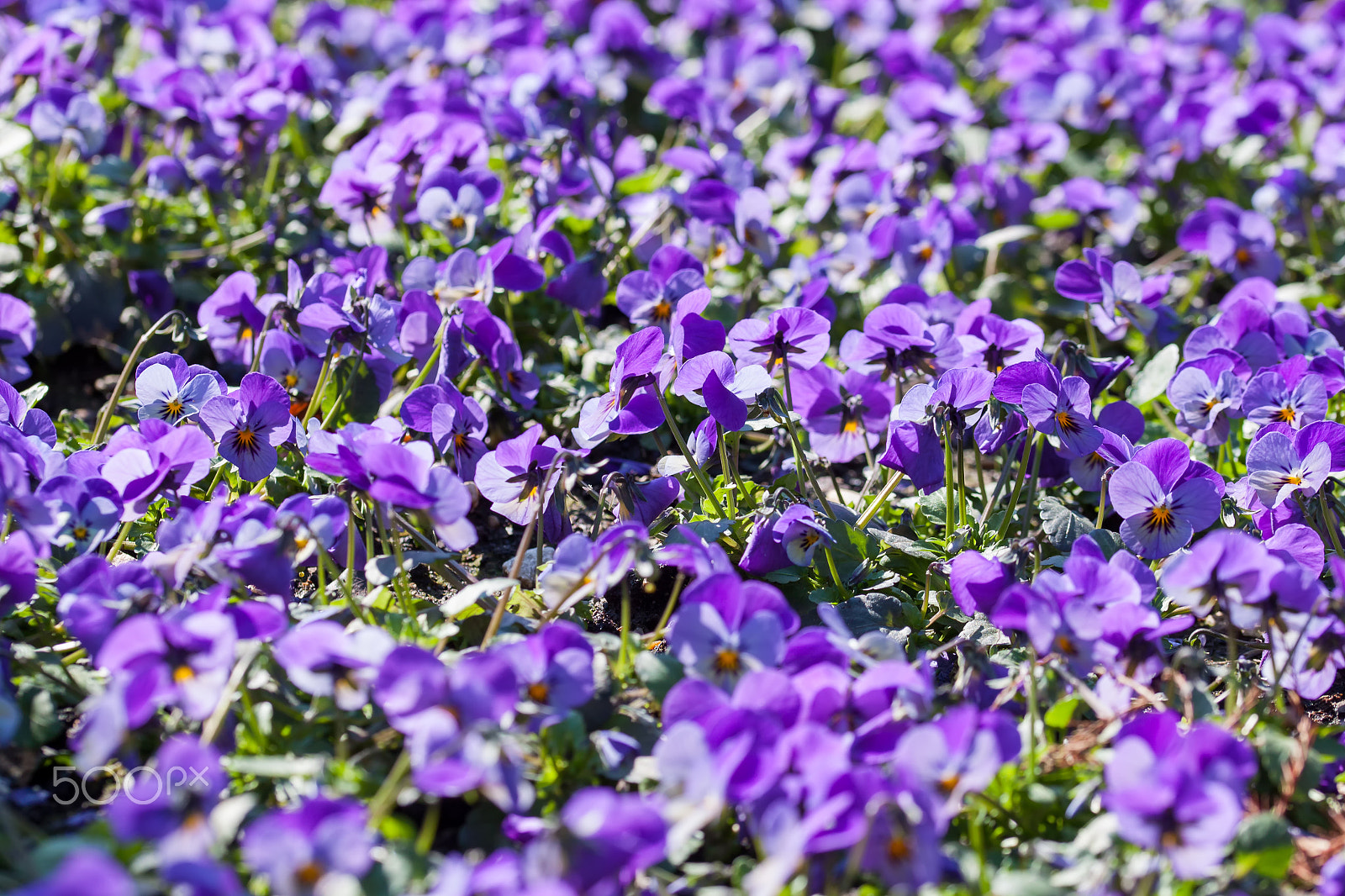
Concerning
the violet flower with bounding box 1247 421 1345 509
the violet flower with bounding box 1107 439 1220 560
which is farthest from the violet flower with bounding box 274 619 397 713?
the violet flower with bounding box 1247 421 1345 509

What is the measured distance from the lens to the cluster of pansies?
1.63 metres

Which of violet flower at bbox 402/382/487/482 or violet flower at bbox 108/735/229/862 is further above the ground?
violet flower at bbox 108/735/229/862

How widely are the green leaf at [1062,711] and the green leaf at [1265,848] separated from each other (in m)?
0.31

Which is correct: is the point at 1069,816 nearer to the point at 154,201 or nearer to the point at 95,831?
the point at 95,831

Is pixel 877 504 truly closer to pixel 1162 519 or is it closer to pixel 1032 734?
pixel 1162 519

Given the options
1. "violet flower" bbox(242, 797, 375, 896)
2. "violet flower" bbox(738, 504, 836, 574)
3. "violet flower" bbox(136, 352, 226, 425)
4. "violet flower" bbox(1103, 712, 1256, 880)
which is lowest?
"violet flower" bbox(738, 504, 836, 574)

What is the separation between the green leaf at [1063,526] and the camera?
7.57 feet

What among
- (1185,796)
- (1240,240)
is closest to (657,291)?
(1185,796)

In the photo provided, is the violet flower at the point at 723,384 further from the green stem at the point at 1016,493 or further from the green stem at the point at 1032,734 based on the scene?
the green stem at the point at 1032,734

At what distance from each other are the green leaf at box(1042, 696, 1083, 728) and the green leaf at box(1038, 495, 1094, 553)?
1.42 feet

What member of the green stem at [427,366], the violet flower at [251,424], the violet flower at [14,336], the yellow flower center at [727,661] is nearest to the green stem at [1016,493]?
the yellow flower center at [727,661]

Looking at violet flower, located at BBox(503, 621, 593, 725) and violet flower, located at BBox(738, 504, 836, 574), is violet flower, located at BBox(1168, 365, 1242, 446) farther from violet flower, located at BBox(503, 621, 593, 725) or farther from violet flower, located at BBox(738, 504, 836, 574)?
violet flower, located at BBox(503, 621, 593, 725)

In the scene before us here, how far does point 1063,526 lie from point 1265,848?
75cm

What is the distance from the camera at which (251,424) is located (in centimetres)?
222
